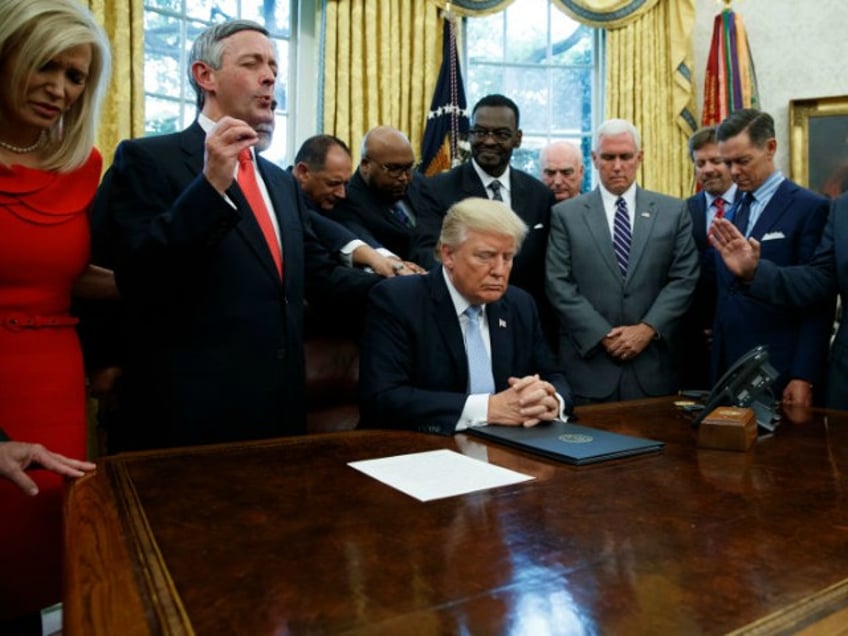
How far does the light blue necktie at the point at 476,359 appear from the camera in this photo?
236 cm

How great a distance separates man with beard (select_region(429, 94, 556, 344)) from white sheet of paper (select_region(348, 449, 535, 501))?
1.84 m

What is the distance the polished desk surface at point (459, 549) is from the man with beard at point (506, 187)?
1.85m

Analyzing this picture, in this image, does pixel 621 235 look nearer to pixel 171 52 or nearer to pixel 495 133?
pixel 495 133

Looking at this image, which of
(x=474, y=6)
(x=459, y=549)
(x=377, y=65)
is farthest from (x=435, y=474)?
(x=474, y=6)

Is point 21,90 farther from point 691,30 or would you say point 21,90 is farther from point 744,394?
point 691,30

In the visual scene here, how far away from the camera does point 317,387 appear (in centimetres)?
268

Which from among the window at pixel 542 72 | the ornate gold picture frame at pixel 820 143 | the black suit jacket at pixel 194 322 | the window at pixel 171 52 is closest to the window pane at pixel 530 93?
the window at pixel 542 72

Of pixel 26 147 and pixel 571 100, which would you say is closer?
pixel 26 147

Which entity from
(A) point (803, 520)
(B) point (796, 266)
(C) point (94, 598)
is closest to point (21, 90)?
(C) point (94, 598)

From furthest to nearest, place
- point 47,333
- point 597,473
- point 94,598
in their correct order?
point 47,333 < point 597,473 < point 94,598

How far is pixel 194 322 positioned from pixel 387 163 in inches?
70.7

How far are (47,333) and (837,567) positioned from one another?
1629 mm

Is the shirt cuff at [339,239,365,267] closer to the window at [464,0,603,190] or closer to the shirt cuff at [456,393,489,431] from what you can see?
the shirt cuff at [456,393,489,431]

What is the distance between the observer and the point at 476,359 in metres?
2.38
